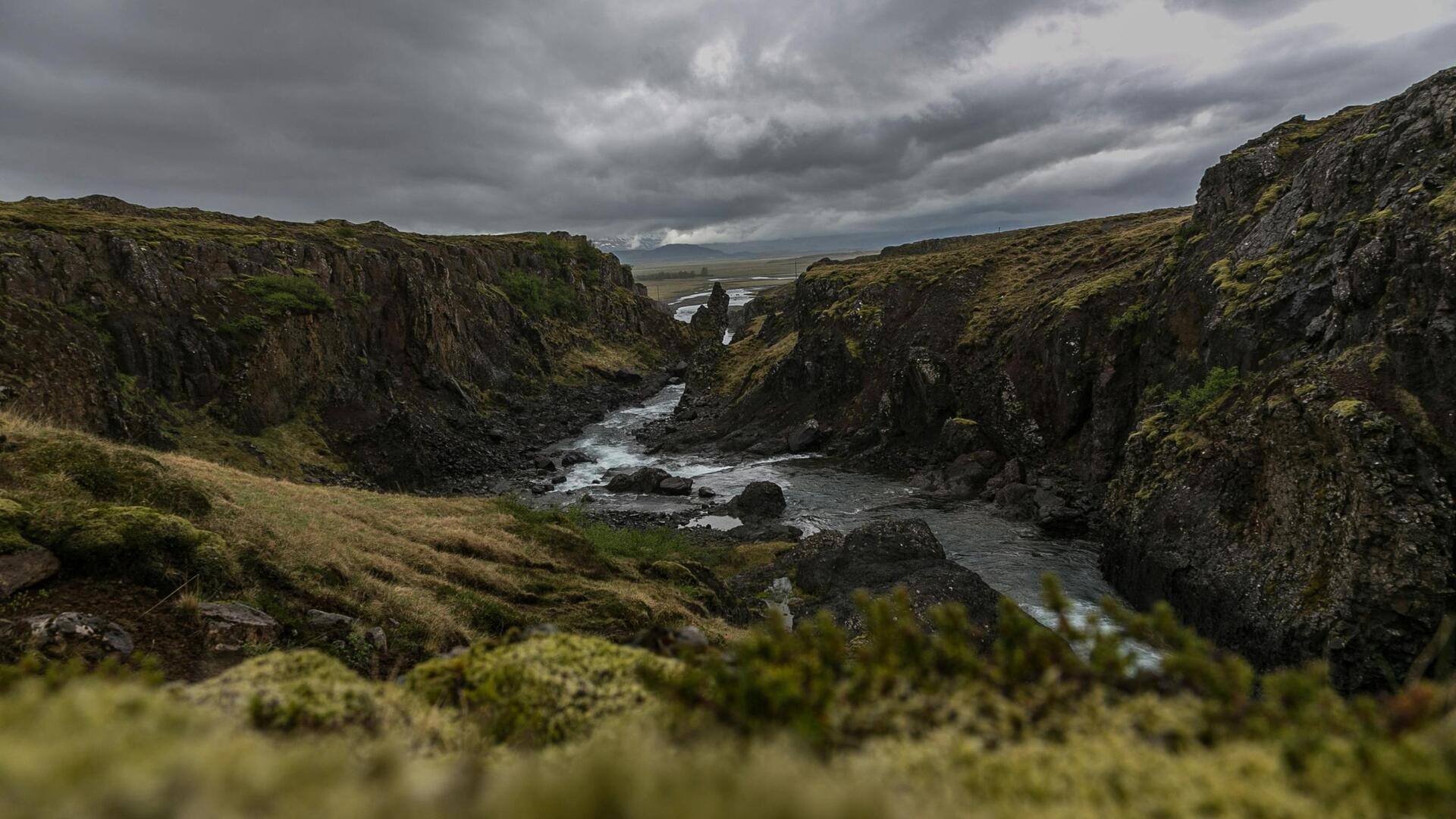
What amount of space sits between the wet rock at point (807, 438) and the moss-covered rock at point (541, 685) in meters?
42.2

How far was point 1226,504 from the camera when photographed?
1908 cm

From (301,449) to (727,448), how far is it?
27.5 metres

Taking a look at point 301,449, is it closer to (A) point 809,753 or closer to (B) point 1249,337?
(A) point 809,753

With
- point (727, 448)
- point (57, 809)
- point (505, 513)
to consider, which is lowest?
point (727, 448)

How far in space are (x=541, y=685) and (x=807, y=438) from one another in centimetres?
4291

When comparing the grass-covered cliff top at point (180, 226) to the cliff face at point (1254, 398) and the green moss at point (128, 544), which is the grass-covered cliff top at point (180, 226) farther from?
the cliff face at point (1254, 398)

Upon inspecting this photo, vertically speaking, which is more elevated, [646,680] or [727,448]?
[646,680]

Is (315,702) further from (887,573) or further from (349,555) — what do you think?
(887,573)

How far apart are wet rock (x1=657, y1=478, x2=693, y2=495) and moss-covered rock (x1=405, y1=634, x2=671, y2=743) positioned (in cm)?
3397

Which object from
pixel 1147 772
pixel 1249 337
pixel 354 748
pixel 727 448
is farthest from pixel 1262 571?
pixel 727 448

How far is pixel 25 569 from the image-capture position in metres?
7.73

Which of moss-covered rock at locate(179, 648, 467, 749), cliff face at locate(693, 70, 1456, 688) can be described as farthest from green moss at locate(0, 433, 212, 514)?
cliff face at locate(693, 70, 1456, 688)

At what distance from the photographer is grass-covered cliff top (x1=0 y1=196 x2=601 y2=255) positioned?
35.4 m

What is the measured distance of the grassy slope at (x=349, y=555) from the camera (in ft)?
32.1
